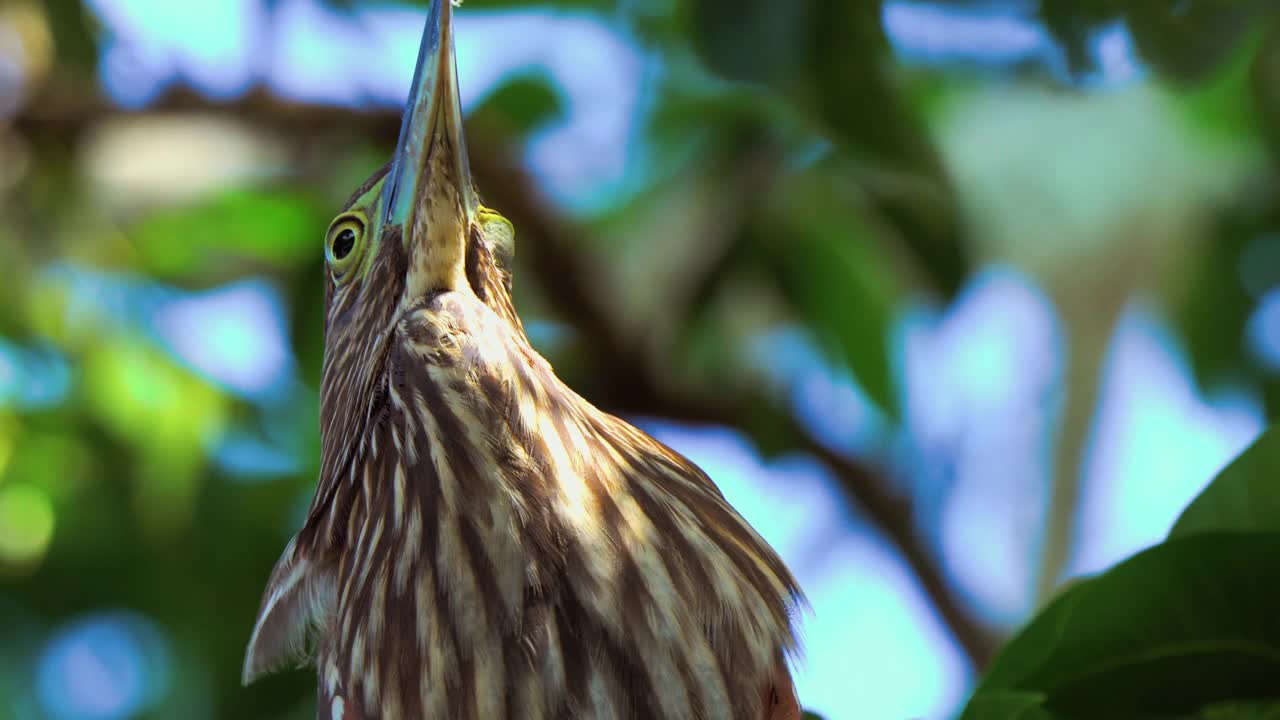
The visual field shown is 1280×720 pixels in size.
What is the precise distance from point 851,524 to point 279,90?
323 cm

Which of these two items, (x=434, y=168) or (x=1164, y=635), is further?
(x=434, y=168)

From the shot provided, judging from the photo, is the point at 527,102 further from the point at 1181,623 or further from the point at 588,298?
the point at 1181,623

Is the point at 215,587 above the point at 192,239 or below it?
below

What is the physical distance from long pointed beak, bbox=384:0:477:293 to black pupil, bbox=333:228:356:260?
24cm

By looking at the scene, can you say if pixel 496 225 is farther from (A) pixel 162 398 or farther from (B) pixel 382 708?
(A) pixel 162 398

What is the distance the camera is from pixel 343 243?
6.87ft

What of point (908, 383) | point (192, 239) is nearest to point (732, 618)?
point (908, 383)

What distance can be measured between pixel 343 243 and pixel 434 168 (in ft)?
1.28

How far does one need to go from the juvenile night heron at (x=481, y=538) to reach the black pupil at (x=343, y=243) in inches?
5.0

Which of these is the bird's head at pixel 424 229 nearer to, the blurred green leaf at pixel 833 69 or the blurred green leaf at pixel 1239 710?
the blurred green leaf at pixel 833 69

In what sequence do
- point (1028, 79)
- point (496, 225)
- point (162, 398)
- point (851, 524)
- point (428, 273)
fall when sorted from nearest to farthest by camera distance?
point (428, 273) < point (496, 225) < point (1028, 79) < point (162, 398) < point (851, 524)

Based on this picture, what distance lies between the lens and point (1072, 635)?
5.03ft

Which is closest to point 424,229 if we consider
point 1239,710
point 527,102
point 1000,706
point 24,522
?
point 1000,706

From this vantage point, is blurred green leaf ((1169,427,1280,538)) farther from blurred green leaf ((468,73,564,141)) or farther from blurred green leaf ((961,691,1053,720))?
blurred green leaf ((468,73,564,141))
